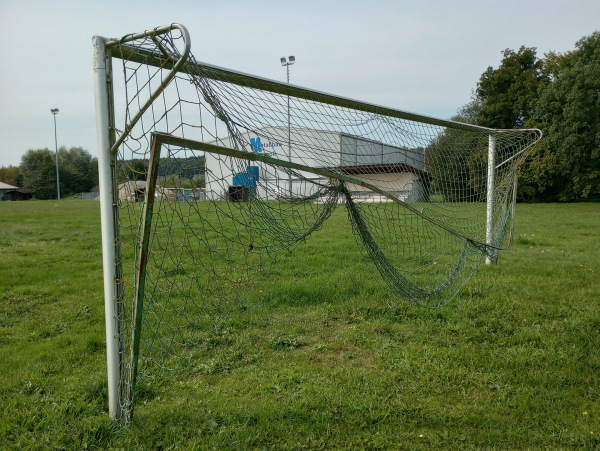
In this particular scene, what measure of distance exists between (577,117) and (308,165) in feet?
79.3

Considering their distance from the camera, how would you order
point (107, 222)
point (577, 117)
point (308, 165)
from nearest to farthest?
point (107, 222)
point (308, 165)
point (577, 117)

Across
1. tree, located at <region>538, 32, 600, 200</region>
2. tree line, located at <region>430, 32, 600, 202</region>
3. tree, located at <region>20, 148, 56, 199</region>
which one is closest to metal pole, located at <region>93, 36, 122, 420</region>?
tree line, located at <region>430, 32, 600, 202</region>

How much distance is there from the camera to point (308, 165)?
9.97 feet

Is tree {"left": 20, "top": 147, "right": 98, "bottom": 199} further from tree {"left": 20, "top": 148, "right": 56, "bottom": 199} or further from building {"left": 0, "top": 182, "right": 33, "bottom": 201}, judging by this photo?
building {"left": 0, "top": 182, "right": 33, "bottom": 201}

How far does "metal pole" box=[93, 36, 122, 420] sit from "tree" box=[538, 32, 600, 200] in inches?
981

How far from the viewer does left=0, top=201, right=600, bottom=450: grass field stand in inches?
105

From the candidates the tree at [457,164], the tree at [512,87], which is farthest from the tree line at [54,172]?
the tree at [457,164]

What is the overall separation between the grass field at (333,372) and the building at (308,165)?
4.50ft

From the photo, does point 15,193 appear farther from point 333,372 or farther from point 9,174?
point 333,372

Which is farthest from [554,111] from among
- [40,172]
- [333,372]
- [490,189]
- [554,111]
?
[40,172]

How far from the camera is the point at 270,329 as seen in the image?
423 cm

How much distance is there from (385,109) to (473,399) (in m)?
2.38

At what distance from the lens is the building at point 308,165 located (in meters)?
2.81

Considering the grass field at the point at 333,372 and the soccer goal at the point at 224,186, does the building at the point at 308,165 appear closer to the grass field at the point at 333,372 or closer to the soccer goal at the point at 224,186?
the soccer goal at the point at 224,186
